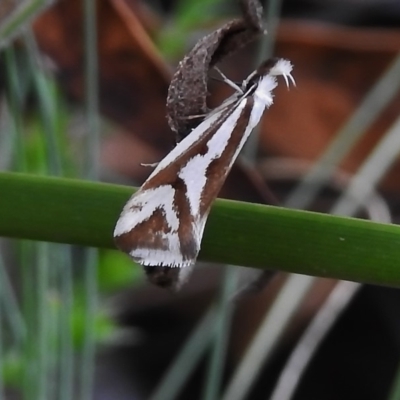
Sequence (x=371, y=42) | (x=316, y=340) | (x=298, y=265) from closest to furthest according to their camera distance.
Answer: (x=298, y=265)
(x=316, y=340)
(x=371, y=42)

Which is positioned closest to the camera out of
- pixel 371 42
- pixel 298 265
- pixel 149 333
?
pixel 298 265

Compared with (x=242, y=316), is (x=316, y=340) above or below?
below

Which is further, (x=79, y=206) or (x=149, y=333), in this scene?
(x=149, y=333)

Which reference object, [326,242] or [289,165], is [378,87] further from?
[326,242]

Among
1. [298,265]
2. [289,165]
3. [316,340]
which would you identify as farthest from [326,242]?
[289,165]
